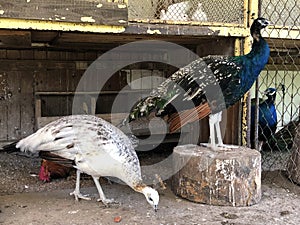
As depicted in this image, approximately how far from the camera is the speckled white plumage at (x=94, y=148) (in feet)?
6.70

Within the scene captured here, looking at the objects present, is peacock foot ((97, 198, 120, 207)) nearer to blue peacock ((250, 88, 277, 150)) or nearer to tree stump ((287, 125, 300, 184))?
tree stump ((287, 125, 300, 184))

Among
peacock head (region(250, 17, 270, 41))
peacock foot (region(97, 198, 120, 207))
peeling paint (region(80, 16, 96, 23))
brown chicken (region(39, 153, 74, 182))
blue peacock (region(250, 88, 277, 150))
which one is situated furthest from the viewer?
blue peacock (region(250, 88, 277, 150))

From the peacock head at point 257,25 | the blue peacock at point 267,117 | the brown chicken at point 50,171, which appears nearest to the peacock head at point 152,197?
the brown chicken at point 50,171

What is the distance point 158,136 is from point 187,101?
1515mm

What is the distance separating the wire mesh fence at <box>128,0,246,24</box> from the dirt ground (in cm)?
116

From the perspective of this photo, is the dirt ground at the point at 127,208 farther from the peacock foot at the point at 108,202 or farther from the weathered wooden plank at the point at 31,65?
the weathered wooden plank at the point at 31,65

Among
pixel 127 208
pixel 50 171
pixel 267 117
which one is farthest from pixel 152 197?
pixel 267 117

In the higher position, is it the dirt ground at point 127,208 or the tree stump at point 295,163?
the tree stump at point 295,163

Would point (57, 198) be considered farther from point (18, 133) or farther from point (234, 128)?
point (18, 133)

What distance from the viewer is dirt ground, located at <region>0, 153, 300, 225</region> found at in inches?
75.2

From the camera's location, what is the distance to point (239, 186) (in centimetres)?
210

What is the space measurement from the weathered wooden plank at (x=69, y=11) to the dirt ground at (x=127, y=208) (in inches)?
42.2

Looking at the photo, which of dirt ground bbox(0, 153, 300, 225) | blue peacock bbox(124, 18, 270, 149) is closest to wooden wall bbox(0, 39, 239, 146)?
dirt ground bbox(0, 153, 300, 225)

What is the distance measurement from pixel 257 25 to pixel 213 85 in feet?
1.60
